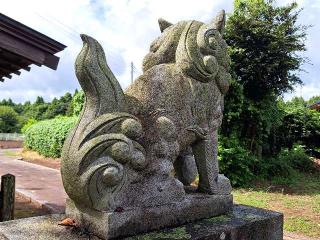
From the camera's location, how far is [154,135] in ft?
10.8

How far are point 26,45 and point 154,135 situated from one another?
2521 mm

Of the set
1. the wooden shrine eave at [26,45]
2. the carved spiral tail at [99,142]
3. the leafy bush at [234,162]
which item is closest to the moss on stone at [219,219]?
the carved spiral tail at [99,142]

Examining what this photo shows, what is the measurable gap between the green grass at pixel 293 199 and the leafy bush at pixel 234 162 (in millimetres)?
375

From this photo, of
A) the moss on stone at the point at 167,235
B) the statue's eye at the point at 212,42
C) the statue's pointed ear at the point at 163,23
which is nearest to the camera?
the moss on stone at the point at 167,235

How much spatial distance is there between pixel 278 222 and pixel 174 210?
1.34m

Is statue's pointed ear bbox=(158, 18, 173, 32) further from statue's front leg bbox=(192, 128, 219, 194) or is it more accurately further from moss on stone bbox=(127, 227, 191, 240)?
moss on stone bbox=(127, 227, 191, 240)

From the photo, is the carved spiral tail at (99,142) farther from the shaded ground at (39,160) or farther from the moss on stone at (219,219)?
the shaded ground at (39,160)

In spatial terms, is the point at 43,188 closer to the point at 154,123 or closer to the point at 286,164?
the point at 286,164

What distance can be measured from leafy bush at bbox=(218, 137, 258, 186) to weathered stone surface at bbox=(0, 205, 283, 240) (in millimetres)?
6615

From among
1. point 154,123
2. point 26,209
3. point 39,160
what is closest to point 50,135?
point 39,160

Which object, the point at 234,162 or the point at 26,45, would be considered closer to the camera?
the point at 26,45

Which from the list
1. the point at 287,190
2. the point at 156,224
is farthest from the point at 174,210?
the point at 287,190

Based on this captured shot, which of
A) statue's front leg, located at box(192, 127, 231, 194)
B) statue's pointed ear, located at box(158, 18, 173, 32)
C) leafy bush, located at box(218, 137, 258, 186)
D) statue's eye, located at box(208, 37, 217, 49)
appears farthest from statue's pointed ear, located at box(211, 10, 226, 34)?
leafy bush, located at box(218, 137, 258, 186)

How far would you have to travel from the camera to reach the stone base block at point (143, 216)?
288cm
